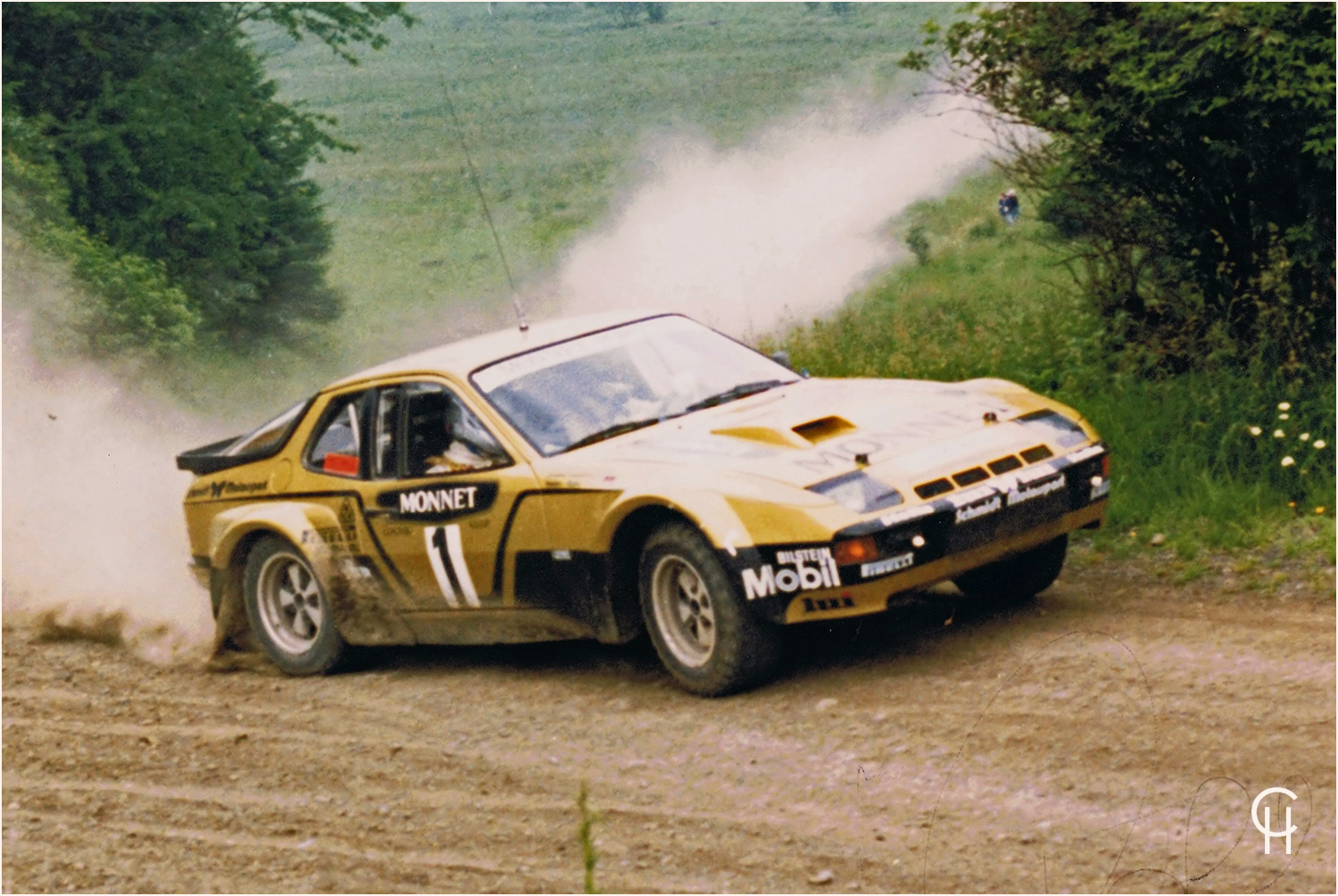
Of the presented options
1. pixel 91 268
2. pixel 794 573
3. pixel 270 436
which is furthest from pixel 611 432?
pixel 91 268

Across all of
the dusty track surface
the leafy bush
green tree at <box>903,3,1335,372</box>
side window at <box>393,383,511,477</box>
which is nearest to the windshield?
side window at <box>393,383,511,477</box>

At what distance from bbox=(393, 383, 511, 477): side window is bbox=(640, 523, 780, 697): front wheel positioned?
3.27 feet

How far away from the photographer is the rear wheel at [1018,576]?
24.1 feet

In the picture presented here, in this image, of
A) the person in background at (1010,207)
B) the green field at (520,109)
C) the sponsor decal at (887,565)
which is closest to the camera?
the sponsor decal at (887,565)

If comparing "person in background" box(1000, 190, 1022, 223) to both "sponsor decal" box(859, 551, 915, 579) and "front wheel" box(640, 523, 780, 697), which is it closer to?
"front wheel" box(640, 523, 780, 697)

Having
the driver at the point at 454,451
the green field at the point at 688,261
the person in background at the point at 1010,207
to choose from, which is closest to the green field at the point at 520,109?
the green field at the point at 688,261

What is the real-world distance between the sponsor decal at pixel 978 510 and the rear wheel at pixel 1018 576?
3.37 ft

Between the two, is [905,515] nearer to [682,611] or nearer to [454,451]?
[682,611]

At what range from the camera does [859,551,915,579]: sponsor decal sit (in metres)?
6.02

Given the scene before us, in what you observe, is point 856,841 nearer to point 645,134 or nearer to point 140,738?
point 140,738

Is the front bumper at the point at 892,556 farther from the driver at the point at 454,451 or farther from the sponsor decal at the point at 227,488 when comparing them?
the sponsor decal at the point at 227,488

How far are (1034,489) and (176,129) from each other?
56.0 feet

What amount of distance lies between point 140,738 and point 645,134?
2939cm

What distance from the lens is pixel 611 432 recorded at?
712cm
